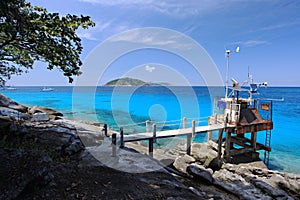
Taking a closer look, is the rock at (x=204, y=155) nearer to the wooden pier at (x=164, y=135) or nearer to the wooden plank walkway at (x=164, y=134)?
the wooden pier at (x=164, y=135)

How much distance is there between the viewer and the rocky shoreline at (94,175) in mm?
4000

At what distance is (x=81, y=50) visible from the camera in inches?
257

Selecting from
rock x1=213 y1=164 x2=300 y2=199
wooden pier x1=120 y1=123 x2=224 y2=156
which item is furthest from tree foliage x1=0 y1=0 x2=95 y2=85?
rock x1=213 y1=164 x2=300 y2=199

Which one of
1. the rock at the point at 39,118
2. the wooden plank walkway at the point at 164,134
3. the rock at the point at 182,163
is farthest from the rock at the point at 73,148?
the rock at the point at 39,118

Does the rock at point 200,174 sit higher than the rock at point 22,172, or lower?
lower

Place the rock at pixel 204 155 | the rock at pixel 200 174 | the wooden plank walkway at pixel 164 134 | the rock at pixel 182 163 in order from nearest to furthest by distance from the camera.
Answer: the rock at pixel 200 174 → the rock at pixel 182 163 → the wooden plank walkway at pixel 164 134 → the rock at pixel 204 155

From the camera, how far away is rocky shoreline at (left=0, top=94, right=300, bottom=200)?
4.00 meters

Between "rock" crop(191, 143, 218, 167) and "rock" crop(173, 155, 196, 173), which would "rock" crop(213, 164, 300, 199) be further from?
"rock" crop(191, 143, 218, 167)

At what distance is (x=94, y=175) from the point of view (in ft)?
17.6

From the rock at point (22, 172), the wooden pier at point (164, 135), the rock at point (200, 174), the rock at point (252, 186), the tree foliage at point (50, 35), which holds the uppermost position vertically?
the tree foliage at point (50, 35)

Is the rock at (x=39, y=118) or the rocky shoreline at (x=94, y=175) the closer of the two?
the rocky shoreline at (x=94, y=175)

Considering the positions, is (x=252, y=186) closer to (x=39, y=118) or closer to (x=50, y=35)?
(x=50, y=35)

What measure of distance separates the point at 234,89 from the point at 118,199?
1239 centimetres

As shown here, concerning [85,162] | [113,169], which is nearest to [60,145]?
[85,162]
